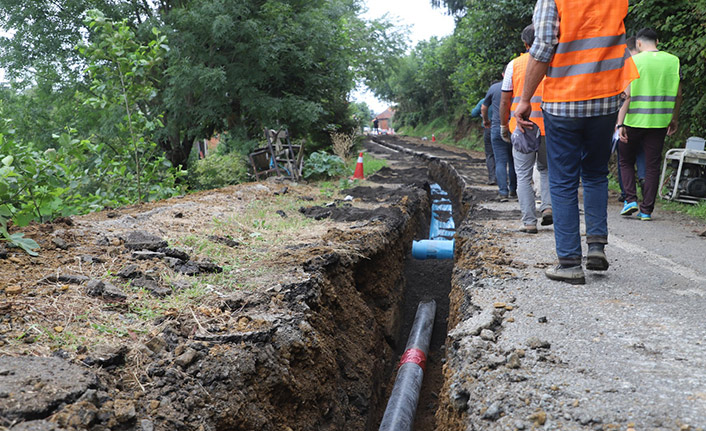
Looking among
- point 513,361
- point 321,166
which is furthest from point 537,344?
point 321,166

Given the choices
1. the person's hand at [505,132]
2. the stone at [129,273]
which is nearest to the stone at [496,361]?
the stone at [129,273]

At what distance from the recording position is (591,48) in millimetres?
3018

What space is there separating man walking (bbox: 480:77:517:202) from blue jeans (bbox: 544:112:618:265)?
11.5ft

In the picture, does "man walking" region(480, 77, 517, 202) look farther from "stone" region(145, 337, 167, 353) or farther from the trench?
"stone" region(145, 337, 167, 353)

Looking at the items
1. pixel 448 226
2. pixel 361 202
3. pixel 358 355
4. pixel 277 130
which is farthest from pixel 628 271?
pixel 277 130

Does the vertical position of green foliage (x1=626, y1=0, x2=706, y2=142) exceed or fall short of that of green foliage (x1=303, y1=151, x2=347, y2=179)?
it exceeds it

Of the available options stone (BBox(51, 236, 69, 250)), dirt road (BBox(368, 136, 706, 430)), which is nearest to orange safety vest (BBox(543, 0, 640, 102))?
dirt road (BBox(368, 136, 706, 430))

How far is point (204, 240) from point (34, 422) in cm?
264

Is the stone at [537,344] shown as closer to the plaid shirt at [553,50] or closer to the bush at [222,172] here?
the plaid shirt at [553,50]

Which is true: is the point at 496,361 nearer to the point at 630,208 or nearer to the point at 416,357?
the point at 416,357

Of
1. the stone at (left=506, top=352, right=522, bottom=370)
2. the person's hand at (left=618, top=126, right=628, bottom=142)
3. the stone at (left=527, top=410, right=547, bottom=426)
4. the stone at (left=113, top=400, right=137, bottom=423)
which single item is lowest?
the stone at (left=506, top=352, right=522, bottom=370)

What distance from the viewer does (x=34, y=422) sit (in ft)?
5.53

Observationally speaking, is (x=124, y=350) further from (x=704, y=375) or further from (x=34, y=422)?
(x=704, y=375)

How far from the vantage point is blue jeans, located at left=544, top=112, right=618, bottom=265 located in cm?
314
